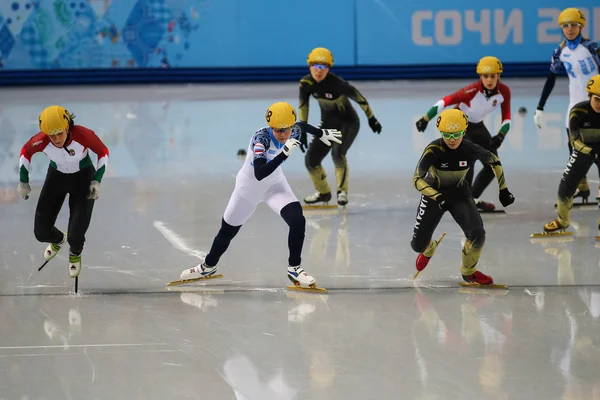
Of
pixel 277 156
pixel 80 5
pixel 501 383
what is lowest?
pixel 501 383

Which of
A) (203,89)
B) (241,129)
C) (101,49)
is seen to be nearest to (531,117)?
(241,129)

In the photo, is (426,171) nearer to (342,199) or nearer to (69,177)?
(69,177)

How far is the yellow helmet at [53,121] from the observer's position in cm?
666

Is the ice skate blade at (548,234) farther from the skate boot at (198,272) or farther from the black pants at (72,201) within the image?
the black pants at (72,201)

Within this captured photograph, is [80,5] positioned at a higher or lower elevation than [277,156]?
higher

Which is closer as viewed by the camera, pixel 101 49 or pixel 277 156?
pixel 277 156

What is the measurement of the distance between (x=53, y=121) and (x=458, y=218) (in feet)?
10.3

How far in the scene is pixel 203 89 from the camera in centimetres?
2184

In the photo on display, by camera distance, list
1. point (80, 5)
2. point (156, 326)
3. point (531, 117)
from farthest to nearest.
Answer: point (80, 5), point (531, 117), point (156, 326)

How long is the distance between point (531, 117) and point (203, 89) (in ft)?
27.1

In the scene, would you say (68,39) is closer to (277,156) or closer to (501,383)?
(277,156)

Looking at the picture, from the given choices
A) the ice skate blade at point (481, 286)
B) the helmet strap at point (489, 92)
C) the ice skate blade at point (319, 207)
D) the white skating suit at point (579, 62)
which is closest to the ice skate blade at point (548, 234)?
the helmet strap at point (489, 92)

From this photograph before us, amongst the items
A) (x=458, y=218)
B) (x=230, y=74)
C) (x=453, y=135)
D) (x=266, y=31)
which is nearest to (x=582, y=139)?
(x=458, y=218)

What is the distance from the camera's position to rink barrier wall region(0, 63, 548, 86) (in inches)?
872
